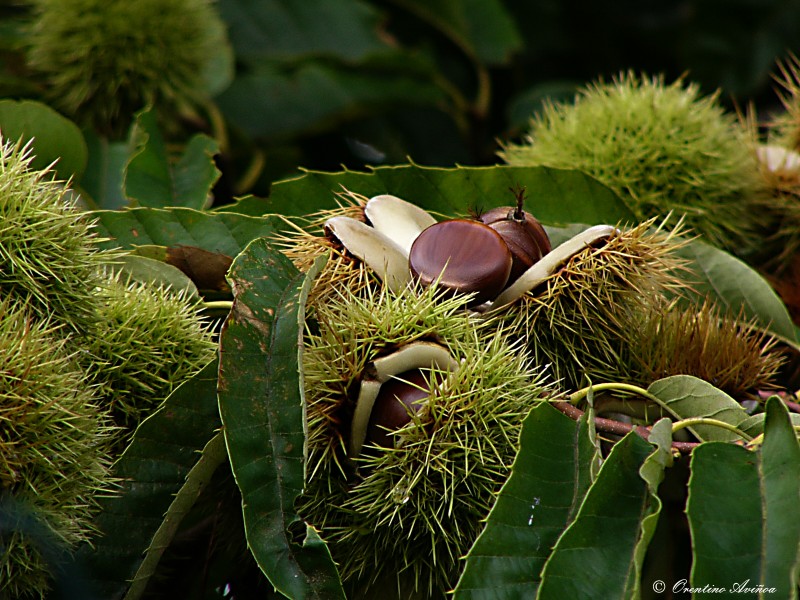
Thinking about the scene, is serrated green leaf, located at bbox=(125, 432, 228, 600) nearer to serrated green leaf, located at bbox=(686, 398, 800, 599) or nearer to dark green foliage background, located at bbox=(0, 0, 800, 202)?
serrated green leaf, located at bbox=(686, 398, 800, 599)

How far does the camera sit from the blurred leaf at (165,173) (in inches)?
39.0

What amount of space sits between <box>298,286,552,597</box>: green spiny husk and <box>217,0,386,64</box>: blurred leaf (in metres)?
1.28

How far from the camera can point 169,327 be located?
68 centimetres

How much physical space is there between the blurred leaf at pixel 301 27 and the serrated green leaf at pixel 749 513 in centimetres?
Result: 141

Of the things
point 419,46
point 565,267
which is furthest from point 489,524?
point 419,46

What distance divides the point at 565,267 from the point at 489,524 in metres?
0.25

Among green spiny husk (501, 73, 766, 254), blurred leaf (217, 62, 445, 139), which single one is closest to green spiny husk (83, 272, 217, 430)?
green spiny husk (501, 73, 766, 254)

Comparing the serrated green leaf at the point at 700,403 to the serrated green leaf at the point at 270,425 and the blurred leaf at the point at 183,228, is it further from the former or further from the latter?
the blurred leaf at the point at 183,228

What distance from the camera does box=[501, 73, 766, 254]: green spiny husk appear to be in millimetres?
987

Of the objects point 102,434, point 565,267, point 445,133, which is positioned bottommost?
point 445,133

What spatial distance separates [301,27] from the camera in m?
1.83

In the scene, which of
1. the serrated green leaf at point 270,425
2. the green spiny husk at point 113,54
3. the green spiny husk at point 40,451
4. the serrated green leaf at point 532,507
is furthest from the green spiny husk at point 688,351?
the green spiny husk at point 113,54

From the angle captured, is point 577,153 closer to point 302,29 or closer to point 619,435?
point 619,435

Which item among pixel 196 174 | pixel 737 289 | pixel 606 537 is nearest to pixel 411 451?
pixel 606 537
